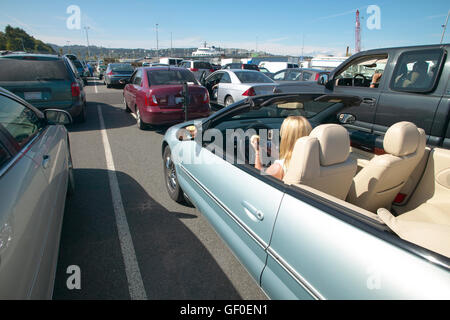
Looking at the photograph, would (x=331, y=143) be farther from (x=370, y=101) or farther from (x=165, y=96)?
(x=165, y=96)

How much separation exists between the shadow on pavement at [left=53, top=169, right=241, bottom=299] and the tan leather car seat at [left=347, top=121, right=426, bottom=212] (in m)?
1.31

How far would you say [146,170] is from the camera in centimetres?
439

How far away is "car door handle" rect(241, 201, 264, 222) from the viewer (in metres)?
1.57

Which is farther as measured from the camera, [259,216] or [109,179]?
[109,179]

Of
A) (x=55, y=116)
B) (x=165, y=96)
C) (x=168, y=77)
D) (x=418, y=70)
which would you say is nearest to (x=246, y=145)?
(x=55, y=116)

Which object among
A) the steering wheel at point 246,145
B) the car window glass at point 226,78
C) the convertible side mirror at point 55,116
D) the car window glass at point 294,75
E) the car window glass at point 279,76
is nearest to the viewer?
the steering wheel at point 246,145

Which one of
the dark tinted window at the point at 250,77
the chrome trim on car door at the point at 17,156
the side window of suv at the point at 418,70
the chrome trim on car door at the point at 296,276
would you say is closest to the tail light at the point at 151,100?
the dark tinted window at the point at 250,77

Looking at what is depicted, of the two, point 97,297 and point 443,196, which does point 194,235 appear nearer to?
point 97,297

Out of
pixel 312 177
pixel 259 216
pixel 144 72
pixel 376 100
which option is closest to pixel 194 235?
pixel 259 216

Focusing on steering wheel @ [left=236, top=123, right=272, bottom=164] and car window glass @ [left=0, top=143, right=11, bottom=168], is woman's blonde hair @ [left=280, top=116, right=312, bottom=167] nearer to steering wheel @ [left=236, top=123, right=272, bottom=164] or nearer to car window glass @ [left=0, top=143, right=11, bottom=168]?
steering wheel @ [left=236, top=123, right=272, bottom=164]

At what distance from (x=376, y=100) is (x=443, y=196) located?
2.34m

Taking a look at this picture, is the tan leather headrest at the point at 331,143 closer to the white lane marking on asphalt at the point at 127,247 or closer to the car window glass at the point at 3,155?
the white lane marking on asphalt at the point at 127,247

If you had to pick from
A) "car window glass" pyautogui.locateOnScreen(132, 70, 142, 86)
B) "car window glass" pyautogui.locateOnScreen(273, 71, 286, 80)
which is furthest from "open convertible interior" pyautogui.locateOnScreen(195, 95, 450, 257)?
"car window glass" pyautogui.locateOnScreen(273, 71, 286, 80)

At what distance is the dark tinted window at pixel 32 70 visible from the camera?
601 centimetres
